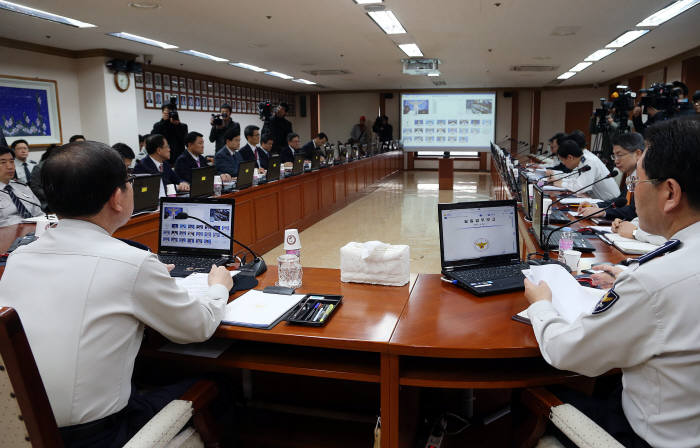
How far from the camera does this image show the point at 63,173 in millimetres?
1184

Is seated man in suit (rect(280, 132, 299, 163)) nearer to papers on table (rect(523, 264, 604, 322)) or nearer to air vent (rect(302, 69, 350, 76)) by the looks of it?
air vent (rect(302, 69, 350, 76))

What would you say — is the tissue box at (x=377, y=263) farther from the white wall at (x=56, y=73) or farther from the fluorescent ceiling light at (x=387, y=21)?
the white wall at (x=56, y=73)

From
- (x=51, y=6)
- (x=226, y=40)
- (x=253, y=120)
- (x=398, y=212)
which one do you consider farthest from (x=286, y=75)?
(x=51, y=6)

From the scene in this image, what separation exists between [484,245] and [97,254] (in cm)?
142

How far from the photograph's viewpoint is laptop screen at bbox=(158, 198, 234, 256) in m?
2.19

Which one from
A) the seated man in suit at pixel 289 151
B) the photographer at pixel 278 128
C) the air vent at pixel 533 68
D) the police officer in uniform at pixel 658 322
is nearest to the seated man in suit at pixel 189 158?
the seated man in suit at pixel 289 151

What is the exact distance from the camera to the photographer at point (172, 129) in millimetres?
6766

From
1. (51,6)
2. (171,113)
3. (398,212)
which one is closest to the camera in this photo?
(51,6)

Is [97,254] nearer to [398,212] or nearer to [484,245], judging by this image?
[484,245]

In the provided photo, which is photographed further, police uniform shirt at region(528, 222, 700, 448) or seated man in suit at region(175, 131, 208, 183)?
seated man in suit at region(175, 131, 208, 183)

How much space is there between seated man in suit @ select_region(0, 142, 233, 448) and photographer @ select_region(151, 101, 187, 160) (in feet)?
19.0

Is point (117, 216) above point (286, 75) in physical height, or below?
below

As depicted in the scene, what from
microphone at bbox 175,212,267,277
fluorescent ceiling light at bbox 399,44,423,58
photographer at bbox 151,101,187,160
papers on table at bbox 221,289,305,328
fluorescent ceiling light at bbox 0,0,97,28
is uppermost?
fluorescent ceiling light at bbox 399,44,423,58

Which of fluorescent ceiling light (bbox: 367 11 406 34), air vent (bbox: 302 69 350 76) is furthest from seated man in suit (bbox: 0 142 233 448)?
air vent (bbox: 302 69 350 76)
